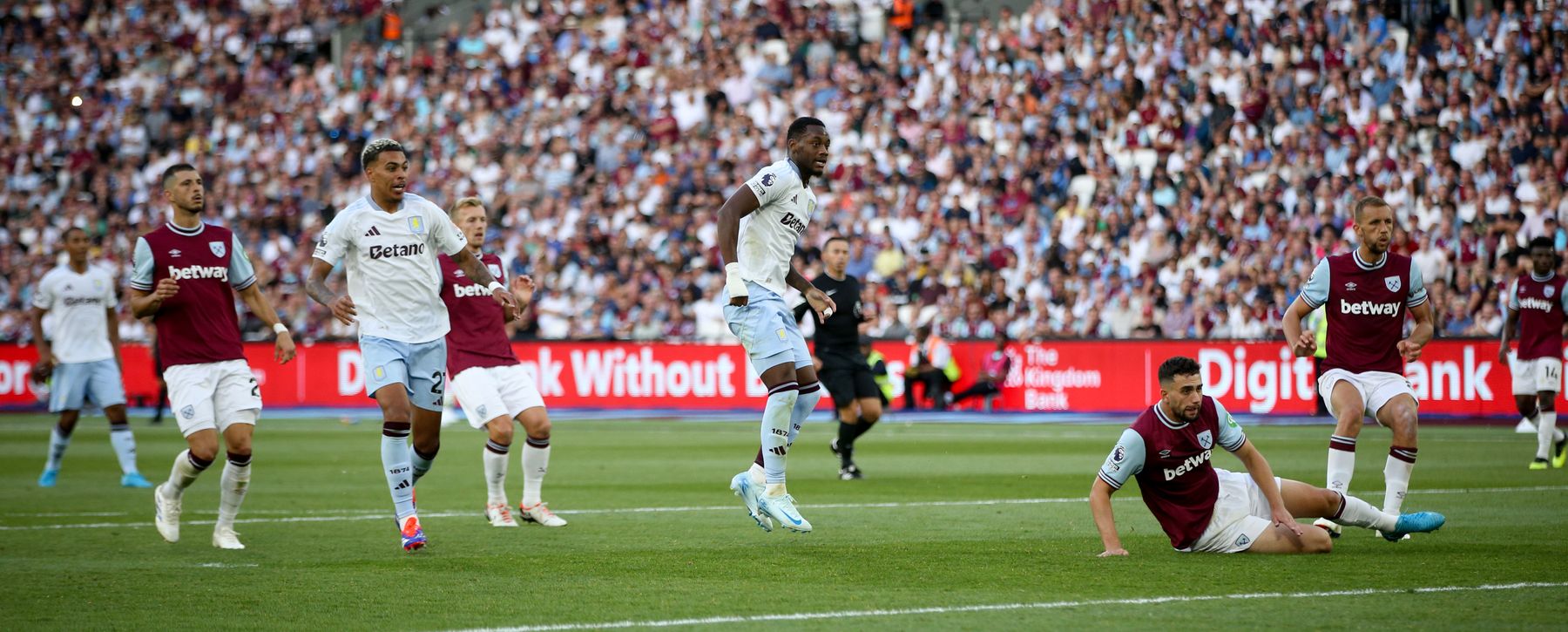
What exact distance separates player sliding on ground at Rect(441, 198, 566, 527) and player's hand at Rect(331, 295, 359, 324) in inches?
78.7

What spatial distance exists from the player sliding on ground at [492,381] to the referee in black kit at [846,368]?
14.9 feet

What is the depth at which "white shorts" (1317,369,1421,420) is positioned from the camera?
1105 cm

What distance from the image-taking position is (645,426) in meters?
27.8

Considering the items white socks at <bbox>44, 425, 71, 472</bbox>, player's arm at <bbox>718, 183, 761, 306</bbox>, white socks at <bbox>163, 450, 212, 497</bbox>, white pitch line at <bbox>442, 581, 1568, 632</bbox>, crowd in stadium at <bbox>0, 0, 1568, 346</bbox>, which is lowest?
white socks at <bbox>44, 425, 71, 472</bbox>

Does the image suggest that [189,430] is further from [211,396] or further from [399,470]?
[399,470]

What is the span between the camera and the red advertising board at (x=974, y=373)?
26.2m

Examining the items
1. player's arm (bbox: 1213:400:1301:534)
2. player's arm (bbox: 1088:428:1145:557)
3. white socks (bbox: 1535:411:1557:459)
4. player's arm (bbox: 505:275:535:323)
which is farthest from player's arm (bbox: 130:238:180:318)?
white socks (bbox: 1535:411:1557:459)

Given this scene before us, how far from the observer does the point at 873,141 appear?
3441 centimetres

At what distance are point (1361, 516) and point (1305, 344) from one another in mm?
1242

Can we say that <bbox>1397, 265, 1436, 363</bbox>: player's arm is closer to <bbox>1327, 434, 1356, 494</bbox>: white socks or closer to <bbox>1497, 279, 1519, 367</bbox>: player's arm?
<bbox>1327, 434, 1356, 494</bbox>: white socks

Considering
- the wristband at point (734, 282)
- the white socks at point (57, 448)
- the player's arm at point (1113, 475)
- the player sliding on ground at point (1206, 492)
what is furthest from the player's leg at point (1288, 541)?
the white socks at point (57, 448)

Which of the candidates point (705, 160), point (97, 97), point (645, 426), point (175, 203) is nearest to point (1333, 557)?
point (175, 203)

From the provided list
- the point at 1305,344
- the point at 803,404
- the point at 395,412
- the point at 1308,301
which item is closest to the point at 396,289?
the point at 395,412

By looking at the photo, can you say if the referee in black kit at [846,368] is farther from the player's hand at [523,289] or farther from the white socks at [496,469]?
the white socks at [496,469]
